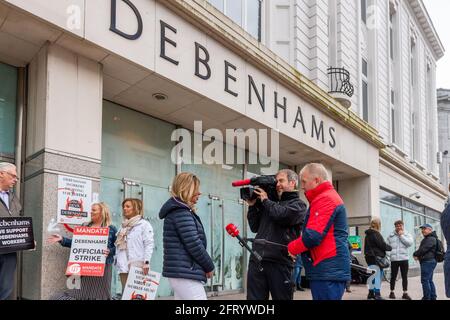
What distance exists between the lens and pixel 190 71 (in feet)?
26.2

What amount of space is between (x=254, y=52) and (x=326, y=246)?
6.12m

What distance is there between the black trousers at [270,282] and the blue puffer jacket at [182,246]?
630 mm

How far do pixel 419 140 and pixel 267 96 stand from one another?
16095 mm

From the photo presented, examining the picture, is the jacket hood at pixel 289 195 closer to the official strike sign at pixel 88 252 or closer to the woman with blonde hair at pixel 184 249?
the woman with blonde hair at pixel 184 249

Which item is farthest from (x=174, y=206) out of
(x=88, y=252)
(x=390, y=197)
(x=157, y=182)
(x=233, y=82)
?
(x=390, y=197)

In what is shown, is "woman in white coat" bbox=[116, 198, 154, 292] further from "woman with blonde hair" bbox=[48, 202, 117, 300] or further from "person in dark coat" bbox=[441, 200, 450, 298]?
"person in dark coat" bbox=[441, 200, 450, 298]

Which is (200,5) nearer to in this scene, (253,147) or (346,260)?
(253,147)

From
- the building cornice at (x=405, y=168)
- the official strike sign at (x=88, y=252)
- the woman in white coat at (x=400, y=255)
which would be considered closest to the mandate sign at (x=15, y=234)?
the official strike sign at (x=88, y=252)

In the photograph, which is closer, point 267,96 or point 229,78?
point 229,78

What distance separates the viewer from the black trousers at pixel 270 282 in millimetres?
4527

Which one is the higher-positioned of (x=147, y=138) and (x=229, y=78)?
(x=229, y=78)
